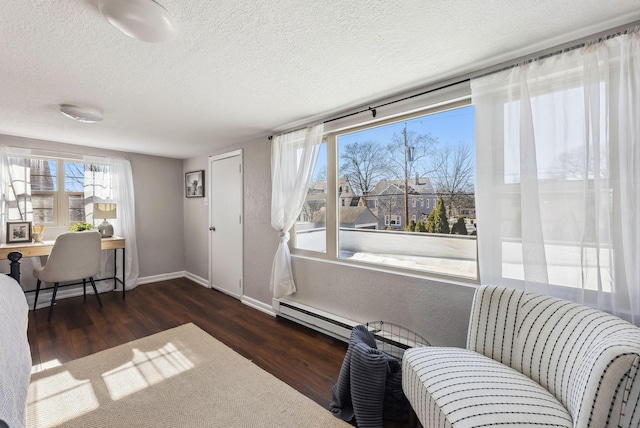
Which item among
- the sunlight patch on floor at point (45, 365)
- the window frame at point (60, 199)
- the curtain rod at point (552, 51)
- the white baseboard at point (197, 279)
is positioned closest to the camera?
the curtain rod at point (552, 51)

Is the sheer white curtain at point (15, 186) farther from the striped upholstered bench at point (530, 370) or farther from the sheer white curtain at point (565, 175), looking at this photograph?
the sheer white curtain at point (565, 175)

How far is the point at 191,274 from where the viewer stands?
15.8 ft

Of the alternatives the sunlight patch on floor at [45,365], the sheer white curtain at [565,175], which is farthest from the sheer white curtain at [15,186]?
the sheer white curtain at [565,175]

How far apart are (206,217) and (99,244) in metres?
1.42

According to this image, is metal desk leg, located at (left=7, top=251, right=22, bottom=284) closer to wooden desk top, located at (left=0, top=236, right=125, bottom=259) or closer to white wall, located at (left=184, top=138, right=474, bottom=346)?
wooden desk top, located at (left=0, top=236, right=125, bottom=259)

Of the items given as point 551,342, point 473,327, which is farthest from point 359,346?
point 551,342

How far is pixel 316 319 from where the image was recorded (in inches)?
104

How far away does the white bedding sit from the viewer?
0.96 metres

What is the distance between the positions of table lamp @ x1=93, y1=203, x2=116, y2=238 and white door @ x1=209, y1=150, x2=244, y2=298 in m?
1.30

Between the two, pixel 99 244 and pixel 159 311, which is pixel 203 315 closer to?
pixel 159 311

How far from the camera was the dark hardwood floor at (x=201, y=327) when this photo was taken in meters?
2.17

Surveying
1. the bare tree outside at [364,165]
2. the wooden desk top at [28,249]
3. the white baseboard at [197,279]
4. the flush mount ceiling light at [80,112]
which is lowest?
the white baseboard at [197,279]

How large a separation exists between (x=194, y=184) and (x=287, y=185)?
8.15 feet

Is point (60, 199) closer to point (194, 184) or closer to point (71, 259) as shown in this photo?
point (71, 259)
